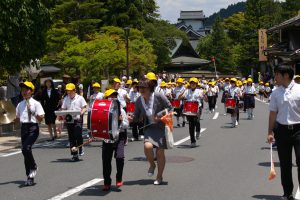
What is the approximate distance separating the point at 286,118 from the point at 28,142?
439 centimetres

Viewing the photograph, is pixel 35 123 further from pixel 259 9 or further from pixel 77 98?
pixel 259 9

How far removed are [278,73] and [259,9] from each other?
5291 centimetres

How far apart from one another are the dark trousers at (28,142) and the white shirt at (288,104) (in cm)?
421

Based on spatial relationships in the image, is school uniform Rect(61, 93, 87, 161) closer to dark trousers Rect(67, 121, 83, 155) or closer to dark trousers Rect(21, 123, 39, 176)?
dark trousers Rect(67, 121, 83, 155)

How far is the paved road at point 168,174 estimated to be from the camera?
7.46m

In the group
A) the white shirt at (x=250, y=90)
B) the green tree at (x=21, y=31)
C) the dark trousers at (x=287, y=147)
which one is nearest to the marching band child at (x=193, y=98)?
the green tree at (x=21, y=31)

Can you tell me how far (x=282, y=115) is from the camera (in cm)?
661

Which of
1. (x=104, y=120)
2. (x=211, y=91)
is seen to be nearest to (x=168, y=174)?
(x=104, y=120)

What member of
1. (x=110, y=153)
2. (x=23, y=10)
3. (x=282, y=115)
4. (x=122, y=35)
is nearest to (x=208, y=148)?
(x=110, y=153)

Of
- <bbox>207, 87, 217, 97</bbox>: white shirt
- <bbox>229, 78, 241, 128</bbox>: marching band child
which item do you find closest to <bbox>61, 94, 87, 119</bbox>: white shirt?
<bbox>229, 78, 241, 128</bbox>: marching band child

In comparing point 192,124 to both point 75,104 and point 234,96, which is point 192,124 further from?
point 234,96

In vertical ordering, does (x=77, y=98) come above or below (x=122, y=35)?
below

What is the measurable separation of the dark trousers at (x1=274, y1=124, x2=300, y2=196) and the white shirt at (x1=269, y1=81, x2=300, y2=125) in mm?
116

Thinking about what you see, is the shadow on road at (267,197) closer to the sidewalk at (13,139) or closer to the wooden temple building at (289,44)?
the sidewalk at (13,139)
